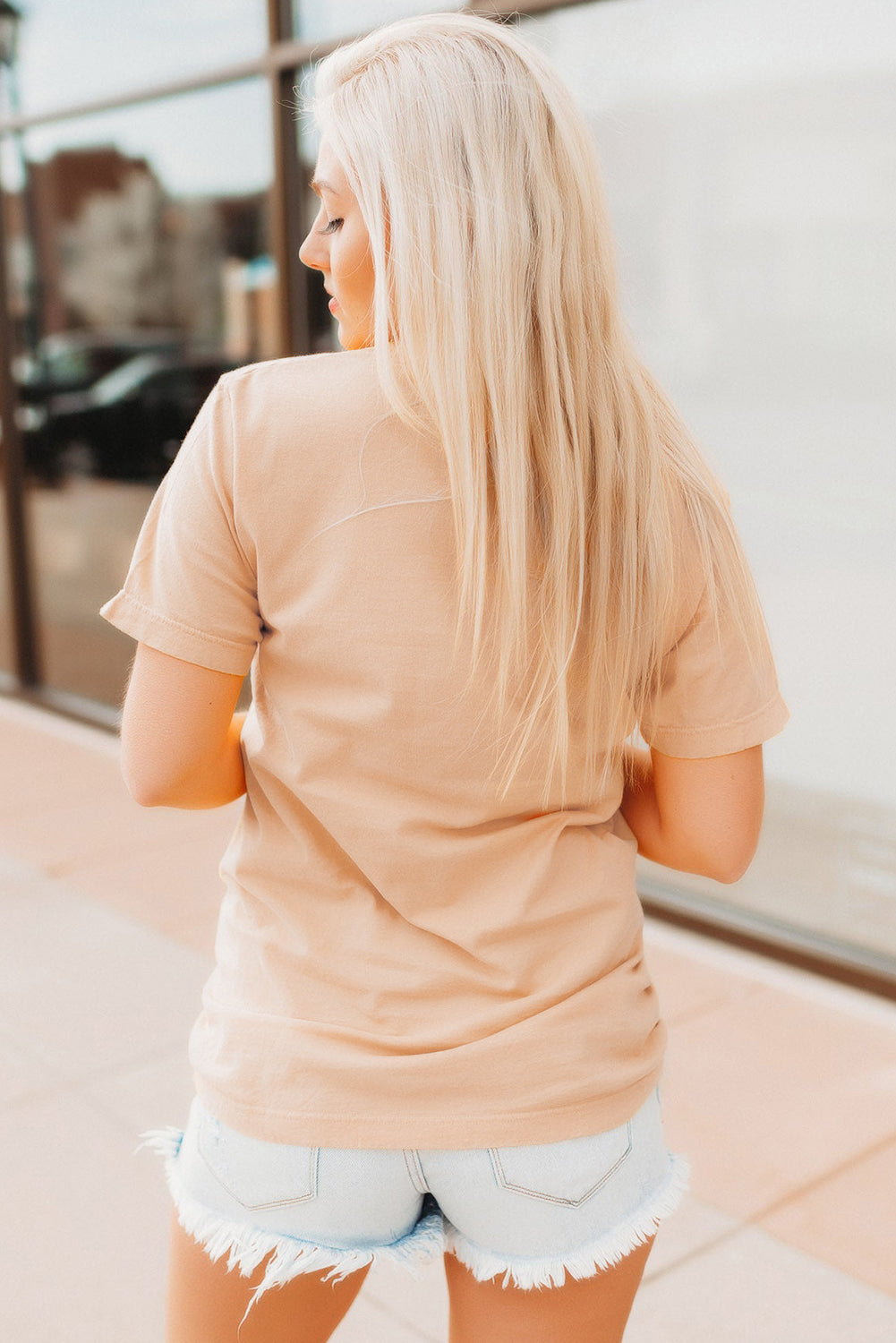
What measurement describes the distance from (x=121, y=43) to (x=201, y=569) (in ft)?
16.9

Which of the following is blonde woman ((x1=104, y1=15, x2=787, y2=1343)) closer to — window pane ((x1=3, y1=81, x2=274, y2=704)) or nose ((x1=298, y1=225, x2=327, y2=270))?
nose ((x1=298, y1=225, x2=327, y2=270))

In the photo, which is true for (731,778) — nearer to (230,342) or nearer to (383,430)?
(383,430)

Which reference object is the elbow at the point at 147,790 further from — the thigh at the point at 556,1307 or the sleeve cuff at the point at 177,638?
the thigh at the point at 556,1307

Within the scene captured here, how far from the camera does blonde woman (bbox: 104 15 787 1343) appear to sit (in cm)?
106

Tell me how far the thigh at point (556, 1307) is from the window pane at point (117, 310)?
4.24m

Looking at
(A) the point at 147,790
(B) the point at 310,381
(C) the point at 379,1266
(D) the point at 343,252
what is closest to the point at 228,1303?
(A) the point at 147,790

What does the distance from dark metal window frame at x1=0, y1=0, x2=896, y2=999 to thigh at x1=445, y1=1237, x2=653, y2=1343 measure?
7.95ft

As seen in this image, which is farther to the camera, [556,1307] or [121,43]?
[121,43]

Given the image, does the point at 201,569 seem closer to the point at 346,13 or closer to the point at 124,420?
the point at 346,13

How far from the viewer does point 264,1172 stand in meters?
1.16

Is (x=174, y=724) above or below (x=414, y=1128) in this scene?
above

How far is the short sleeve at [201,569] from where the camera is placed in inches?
42.6

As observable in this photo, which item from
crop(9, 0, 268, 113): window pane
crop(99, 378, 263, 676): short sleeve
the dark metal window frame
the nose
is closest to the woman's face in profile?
the nose

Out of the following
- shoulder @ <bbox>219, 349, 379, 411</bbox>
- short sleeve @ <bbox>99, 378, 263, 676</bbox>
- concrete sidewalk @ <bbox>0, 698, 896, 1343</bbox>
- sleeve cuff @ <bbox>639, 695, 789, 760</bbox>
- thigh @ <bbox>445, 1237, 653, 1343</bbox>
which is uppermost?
shoulder @ <bbox>219, 349, 379, 411</bbox>
